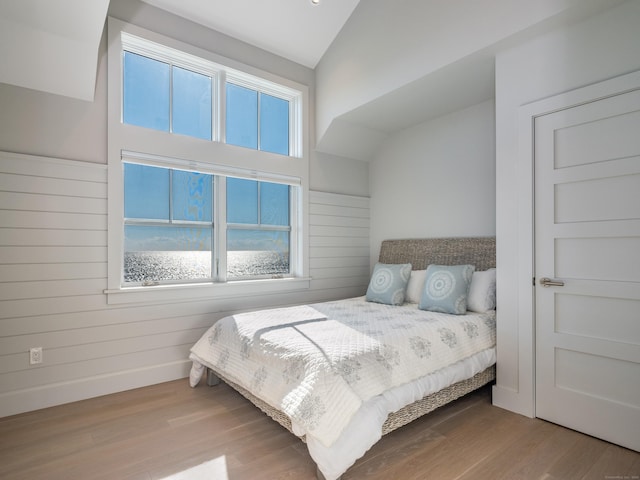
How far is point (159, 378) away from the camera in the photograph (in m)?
3.02

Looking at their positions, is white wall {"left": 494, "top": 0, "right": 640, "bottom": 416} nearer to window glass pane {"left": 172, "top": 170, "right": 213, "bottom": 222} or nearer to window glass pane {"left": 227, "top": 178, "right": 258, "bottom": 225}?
window glass pane {"left": 227, "top": 178, "right": 258, "bottom": 225}

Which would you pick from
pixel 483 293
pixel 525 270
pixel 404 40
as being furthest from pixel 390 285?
pixel 404 40

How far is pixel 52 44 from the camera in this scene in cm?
236

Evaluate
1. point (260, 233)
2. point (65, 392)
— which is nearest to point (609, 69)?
point (260, 233)

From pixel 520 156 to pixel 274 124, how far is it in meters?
2.48

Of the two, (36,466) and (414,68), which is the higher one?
(414,68)

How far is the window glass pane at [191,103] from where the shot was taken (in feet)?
10.7

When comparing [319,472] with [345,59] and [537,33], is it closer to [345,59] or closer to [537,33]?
[537,33]

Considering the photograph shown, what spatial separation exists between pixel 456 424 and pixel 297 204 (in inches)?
102

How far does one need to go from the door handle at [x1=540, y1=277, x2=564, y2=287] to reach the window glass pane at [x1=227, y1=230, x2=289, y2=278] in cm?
248

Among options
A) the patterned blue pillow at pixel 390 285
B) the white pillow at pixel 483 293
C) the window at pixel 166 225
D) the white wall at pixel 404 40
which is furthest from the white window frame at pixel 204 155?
the white pillow at pixel 483 293

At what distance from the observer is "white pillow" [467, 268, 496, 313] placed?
2.92m

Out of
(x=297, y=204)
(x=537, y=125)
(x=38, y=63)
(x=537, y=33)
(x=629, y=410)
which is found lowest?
(x=629, y=410)

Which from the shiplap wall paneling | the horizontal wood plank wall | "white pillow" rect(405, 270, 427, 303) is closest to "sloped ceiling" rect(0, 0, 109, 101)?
the horizontal wood plank wall
